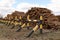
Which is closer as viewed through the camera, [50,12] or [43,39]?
[43,39]

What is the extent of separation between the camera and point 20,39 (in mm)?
9797

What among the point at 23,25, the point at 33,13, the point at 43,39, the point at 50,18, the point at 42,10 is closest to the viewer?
the point at 43,39

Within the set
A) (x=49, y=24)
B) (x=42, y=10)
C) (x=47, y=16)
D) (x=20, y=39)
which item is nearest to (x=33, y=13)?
(x=42, y=10)

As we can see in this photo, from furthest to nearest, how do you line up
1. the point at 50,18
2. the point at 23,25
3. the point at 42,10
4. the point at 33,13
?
1. the point at 33,13
2. the point at 42,10
3. the point at 50,18
4. the point at 23,25

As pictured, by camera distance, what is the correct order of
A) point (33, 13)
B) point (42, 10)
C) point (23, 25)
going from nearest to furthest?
1. point (23, 25)
2. point (42, 10)
3. point (33, 13)

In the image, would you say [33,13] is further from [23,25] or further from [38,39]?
[38,39]

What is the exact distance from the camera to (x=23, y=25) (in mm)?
14102

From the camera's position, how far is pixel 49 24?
47.1 ft

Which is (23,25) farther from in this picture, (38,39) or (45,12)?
(38,39)

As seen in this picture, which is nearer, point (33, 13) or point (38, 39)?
point (38, 39)

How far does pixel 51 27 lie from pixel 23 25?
1.78 m

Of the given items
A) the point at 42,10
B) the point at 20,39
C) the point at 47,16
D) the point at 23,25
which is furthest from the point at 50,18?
the point at 20,39

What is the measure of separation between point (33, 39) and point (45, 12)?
7374 millimetres

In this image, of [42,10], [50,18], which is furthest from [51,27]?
[42,10]
